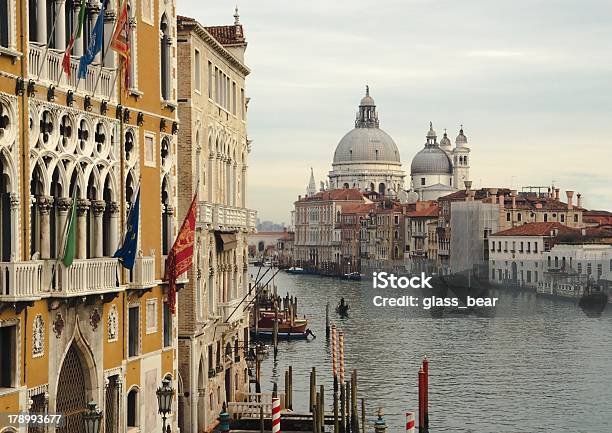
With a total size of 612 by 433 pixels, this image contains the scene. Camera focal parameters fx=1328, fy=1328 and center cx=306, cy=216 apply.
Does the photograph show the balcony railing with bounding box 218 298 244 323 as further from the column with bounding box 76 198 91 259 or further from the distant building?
the distant building

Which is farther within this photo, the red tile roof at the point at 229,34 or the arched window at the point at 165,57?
the red tile roof at the point at 229,34

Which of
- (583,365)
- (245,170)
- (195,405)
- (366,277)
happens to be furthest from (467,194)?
(195,405)

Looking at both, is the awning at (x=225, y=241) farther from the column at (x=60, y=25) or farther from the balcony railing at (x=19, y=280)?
the balcony railing at (x=19, y=280)

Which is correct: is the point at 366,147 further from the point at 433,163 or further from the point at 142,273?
the point at 142,273

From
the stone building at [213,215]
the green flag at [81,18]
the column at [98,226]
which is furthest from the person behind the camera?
the stone building at [213,215]

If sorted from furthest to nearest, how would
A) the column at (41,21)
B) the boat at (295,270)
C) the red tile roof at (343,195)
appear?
the red tile roof at (343,195), the boat at (295,270), the column at (41,21)

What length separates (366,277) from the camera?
321 feet

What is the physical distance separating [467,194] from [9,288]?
235 feet

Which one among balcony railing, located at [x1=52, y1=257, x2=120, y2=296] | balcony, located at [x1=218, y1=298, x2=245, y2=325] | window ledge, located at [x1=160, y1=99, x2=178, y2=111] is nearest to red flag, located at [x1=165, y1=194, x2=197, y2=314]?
window ledge, located at [x1=160, y1=99, x2=178, y2=111]

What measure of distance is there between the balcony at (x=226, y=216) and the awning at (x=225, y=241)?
0.11 m

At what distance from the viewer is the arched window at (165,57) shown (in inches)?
597

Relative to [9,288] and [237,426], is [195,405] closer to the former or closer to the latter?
[237,426]

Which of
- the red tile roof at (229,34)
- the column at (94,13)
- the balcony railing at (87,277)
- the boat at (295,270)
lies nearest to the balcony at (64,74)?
the column at (94,13)

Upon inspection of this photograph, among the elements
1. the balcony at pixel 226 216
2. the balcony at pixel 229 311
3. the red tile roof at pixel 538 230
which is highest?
the red tile roof at pixel 538 230
